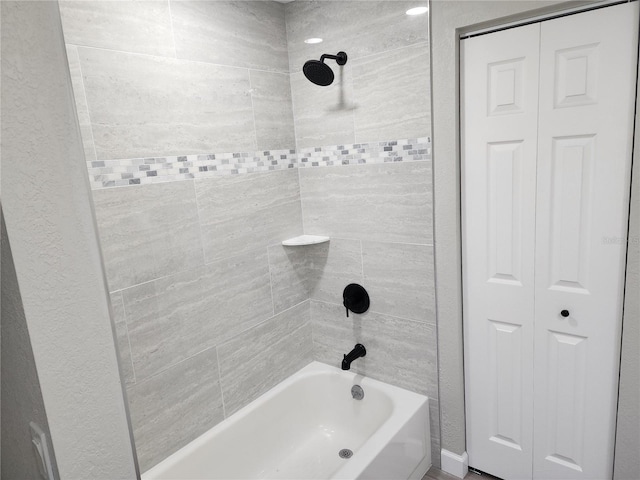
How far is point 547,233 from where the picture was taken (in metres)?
1.87

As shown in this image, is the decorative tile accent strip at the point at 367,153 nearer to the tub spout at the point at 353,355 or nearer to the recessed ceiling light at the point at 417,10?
the recessed ceiling light at the point at 417,10

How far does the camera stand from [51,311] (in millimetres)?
735

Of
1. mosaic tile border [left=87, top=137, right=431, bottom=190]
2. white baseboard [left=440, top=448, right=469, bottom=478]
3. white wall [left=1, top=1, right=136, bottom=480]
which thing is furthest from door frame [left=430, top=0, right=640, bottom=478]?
white wall [left=1, top=1, right=136, bottom=480]

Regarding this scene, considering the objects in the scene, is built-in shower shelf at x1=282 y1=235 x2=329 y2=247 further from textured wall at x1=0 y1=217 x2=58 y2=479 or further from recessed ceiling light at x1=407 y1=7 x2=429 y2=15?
textured wall at x1=0 y1=217 x2=58 y2=479

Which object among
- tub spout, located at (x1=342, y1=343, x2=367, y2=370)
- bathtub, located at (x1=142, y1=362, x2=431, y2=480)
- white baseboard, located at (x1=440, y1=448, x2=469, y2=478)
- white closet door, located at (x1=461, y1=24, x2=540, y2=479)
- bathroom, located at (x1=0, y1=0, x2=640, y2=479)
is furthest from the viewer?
tub spout, located at (x1=342, y1=343, x2=367, y2=370)

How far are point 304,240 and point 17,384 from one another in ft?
5.63

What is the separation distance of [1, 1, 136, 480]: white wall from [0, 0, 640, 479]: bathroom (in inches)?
7.7

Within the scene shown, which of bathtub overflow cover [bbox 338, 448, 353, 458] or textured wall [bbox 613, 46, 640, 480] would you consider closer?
textured wall [bbox 613, 46, 640, 480]

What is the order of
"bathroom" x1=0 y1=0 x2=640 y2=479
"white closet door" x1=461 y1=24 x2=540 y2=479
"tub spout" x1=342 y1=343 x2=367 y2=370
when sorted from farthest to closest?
"tub spout" x1=342 y1=343 x2=367 y2=370
"white closet door" x1=461 y1=24 x2=540 y2=479
"bathroom" x1=0 y1=0 x2=640 y2=479

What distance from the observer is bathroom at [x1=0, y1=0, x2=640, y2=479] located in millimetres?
1687

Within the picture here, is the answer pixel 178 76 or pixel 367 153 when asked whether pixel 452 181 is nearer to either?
pixel 367 153

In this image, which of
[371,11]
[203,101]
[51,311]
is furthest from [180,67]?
[51,311]

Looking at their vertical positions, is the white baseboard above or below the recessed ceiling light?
below

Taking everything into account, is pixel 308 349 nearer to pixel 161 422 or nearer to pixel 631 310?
pixel 161 422
